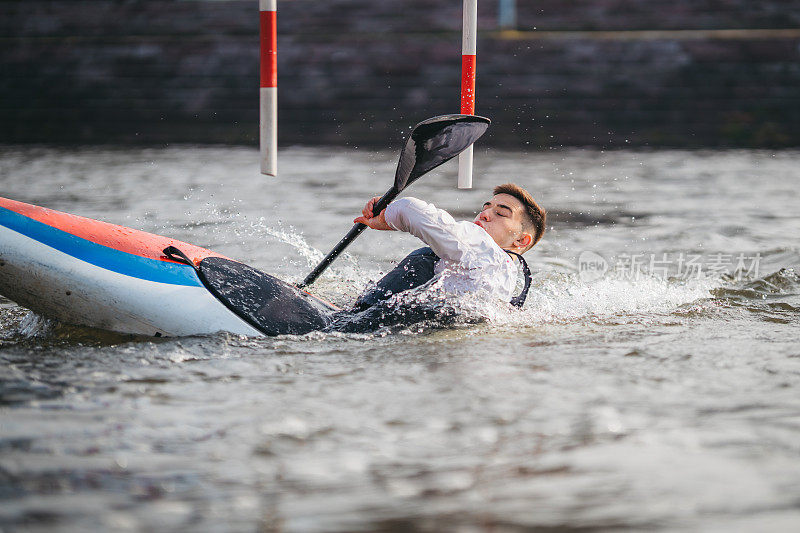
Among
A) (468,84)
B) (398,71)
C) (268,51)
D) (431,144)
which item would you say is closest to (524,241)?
(431,144)

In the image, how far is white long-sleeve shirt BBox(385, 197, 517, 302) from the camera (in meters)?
3.72

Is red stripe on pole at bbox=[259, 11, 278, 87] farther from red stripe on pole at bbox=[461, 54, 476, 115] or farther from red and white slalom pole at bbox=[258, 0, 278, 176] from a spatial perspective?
red stripe on pole at bbox=[461, 54, 476, 115]

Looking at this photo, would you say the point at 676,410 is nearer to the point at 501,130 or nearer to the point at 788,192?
the point at 788,192

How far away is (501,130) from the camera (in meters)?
13.8

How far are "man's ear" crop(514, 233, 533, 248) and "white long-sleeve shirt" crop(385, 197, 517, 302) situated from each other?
0.23 meters

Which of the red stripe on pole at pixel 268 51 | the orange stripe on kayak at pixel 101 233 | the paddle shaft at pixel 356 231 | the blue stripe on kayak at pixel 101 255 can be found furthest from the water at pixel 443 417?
the red stripe on pole at pixel 268 51

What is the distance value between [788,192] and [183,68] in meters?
8.96

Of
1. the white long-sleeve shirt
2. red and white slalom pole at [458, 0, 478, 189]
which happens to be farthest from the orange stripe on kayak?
red and white slalom pole at [458, 0, 478, 189]

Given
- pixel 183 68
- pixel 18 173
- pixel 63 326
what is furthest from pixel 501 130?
pixel 63 326

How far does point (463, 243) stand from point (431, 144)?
0.74m

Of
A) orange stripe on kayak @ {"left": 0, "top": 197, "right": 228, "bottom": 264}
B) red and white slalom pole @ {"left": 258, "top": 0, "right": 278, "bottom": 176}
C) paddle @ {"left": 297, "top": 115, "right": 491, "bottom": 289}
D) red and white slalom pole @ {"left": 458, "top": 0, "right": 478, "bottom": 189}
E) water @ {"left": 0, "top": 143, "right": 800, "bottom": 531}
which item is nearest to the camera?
water @ {"left": 0, "top": 143, "right": 800, "bottom": 531}

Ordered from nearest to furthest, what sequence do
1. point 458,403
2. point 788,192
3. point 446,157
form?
point 458,403
point 446,157
point 788,192

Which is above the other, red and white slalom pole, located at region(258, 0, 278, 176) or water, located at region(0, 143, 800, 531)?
red and white slalom pole, located at region(258, 0, 278, 176)

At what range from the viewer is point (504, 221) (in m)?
4.04
